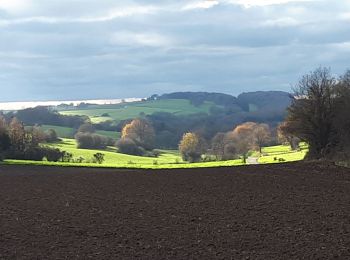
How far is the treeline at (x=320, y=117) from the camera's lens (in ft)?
181

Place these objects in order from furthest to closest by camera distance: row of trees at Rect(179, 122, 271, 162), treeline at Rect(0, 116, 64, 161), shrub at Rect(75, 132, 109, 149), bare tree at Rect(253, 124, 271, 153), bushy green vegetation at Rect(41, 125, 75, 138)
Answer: bushy green vegetation at Rect(41, 125, 75, 138) → shrub at Rect(75, 132, 109, 149) → bare tree at Rect(253, 124, 271, 153) → row of trees at Rect(179, 122, 271, 162) → treeline at Rect(0, 116, 64, 161)

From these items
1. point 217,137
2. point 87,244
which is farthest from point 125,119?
point 87,244

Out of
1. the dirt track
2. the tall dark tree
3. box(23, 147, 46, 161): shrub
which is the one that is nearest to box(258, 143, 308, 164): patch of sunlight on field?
the tall dark tree

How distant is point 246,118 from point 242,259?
171764 mm

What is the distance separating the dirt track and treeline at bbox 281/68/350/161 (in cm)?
2040

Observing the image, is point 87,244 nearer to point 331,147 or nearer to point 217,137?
point 331,147

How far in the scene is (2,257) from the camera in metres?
14.4

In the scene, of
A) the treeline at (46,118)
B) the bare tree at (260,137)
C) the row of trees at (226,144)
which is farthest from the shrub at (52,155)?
the treeline at (46,118)

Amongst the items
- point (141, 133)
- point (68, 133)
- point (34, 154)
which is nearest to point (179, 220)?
point (34, 154)

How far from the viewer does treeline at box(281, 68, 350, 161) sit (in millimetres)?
55125

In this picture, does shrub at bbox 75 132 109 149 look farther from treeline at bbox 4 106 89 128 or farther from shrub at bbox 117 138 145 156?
treeline at bbox 4 106 89 128

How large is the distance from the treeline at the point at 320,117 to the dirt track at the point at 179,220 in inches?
803

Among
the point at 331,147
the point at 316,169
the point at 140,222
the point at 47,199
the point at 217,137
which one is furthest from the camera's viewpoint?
the point at 217,137

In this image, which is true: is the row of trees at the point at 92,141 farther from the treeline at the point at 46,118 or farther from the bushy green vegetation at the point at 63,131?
the treeline at the point at 46,118
